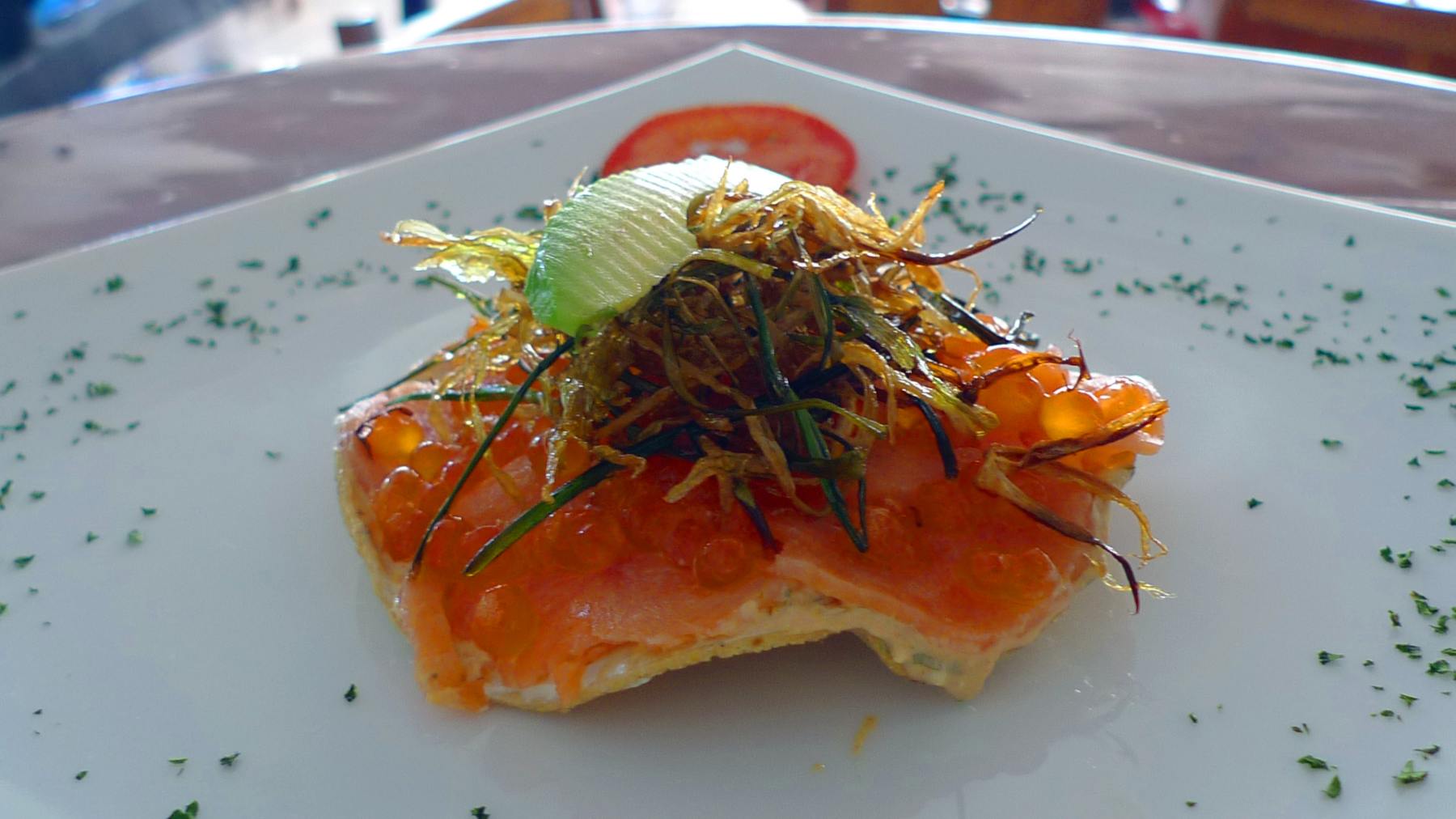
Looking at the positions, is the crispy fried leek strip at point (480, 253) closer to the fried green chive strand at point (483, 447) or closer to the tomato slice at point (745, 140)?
the fried green chive strand at point (483, 447)

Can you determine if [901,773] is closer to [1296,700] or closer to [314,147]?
[1296,700]

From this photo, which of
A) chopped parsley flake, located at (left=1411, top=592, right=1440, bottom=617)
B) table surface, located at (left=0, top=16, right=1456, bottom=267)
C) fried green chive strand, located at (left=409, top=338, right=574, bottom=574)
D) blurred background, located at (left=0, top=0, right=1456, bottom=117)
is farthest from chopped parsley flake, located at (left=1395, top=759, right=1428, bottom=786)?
blurred background, located at (left=0, top=0, right=1456, bottom=117)

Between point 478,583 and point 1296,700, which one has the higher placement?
point 478,583

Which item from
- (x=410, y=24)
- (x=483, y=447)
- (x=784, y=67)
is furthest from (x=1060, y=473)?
(x=410, y=24)

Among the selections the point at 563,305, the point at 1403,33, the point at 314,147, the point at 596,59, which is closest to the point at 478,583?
the point at 563,305

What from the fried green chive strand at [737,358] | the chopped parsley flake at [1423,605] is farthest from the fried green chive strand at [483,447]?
the chopped parsley flake at [1423,605]

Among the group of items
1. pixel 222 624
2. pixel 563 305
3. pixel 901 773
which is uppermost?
pixel 563 305
